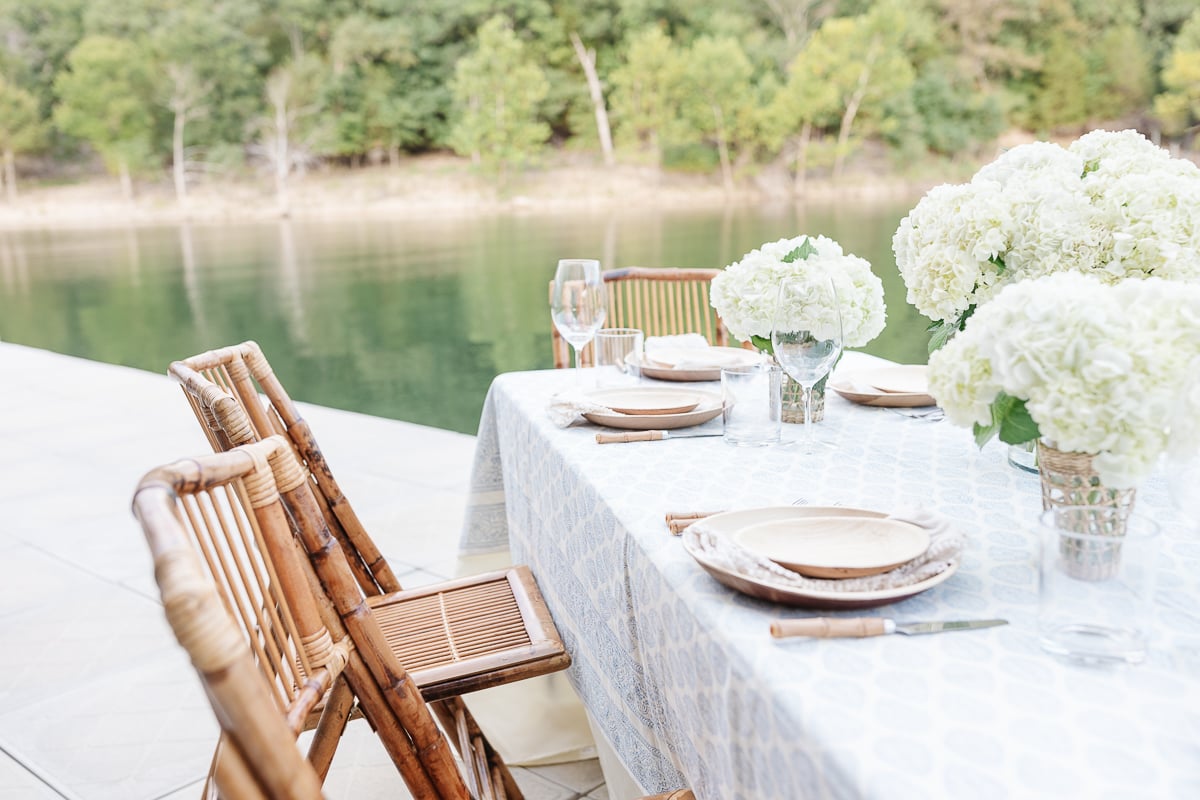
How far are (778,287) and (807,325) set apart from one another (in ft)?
0.65

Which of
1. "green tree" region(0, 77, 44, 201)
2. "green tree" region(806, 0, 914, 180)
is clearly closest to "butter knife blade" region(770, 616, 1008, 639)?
"green tree" region(806, 0, 914, 180)

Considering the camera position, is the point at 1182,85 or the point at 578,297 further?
the point at 1182,85

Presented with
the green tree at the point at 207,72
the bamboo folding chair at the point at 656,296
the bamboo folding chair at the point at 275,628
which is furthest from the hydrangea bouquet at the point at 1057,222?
the green tree at the point at 207,72

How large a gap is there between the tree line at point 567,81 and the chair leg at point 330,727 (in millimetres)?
28460

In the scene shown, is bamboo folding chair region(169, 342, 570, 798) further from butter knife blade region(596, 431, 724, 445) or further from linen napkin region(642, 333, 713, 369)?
linen napkin region(642, 333, 713, 369)

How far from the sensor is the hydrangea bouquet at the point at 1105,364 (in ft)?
2.36

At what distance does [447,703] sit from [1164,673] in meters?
0.92

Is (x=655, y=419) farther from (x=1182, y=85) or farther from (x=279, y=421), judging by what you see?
(x=1182, y=85)

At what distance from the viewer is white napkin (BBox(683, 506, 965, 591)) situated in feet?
2.63

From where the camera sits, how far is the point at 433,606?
149 centimetres

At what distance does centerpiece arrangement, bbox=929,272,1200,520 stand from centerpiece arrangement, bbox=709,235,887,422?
0.51 metres

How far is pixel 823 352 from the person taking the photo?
117 cm

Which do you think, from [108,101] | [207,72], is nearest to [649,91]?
[207,72]

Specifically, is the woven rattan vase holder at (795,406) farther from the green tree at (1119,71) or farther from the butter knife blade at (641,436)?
the green tree at (1119,71)
